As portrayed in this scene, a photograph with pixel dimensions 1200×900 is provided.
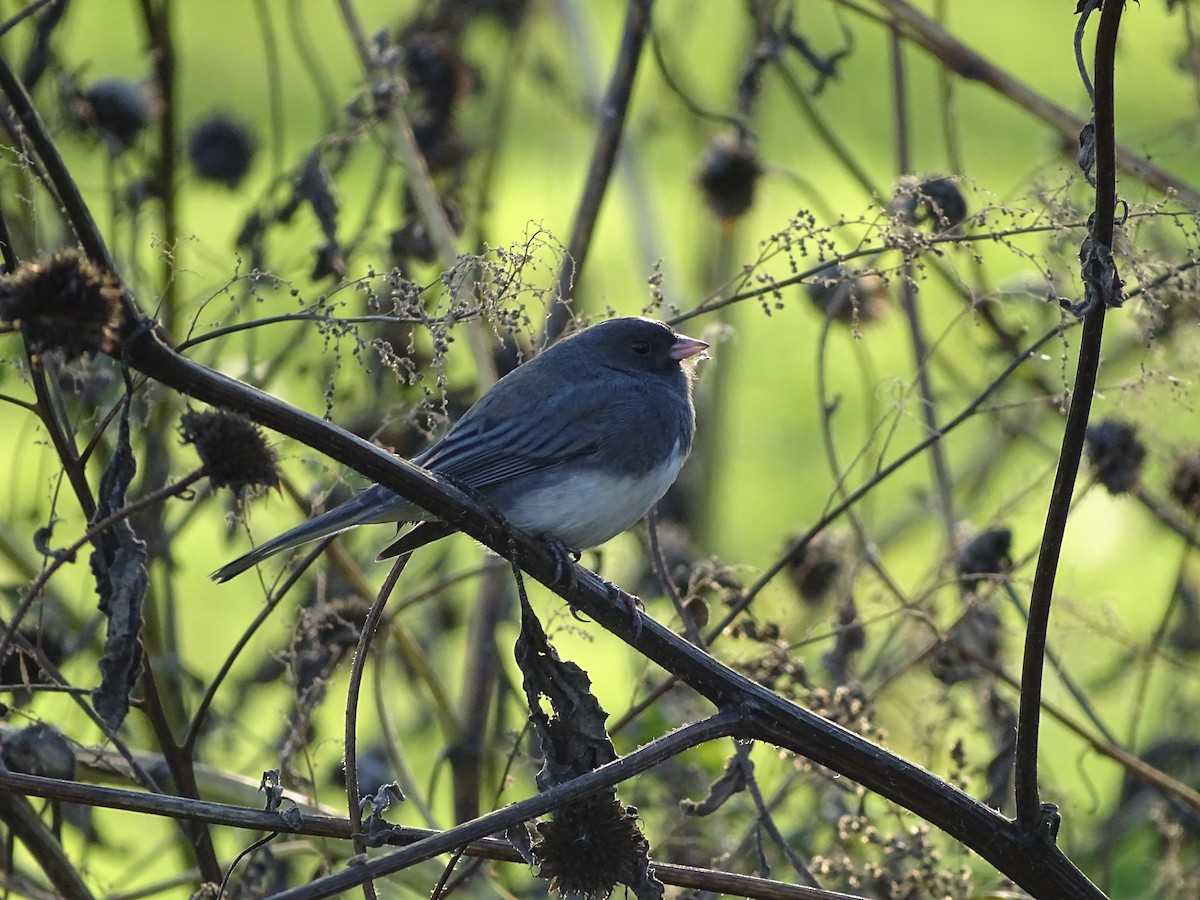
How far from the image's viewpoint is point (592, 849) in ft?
5.21

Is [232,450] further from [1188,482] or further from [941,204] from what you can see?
[1188,482]

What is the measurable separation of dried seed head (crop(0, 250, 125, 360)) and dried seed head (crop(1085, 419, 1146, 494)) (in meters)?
1.98

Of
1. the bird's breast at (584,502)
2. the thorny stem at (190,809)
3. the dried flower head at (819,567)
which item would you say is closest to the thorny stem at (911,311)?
the dried flower head at (819,567)

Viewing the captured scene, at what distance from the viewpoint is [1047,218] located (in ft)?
6.01

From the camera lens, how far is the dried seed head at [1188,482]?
111 inches

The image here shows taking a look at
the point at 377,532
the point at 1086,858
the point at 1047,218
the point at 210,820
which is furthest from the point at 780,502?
the point at 210,820

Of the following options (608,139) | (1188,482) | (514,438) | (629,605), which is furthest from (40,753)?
(1188,482)

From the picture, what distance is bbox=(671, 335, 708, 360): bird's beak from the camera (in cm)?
274

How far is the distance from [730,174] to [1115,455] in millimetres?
1189

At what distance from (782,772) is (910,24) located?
5.07ft

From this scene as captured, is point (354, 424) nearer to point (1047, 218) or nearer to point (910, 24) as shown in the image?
point (910, 24)

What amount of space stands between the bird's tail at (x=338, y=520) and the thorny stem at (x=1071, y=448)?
80 cm

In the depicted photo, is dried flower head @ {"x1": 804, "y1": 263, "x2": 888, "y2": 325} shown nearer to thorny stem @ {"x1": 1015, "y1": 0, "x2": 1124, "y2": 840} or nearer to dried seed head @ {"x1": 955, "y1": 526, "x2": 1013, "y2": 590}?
dried seed head @ {"x1": 955, "y1": 526, "x2": 1013, "y2": 590}

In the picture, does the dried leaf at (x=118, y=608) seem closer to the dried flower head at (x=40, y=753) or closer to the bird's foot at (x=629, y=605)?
the dried flower head at (x=40, y=753)
